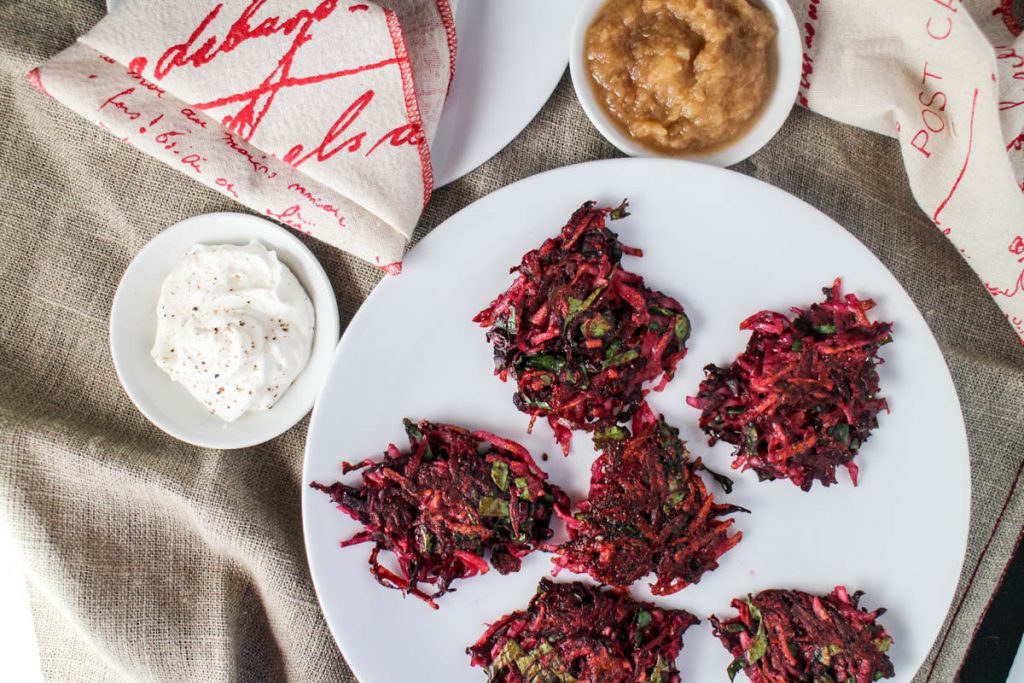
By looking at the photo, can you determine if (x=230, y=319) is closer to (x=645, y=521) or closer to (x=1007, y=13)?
(x=645, y=521)

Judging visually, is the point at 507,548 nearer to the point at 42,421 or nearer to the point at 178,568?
the point at 178,568

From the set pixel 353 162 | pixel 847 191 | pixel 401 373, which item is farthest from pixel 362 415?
pixel 847 191

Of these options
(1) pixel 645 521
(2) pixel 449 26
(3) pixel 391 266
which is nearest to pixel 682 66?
(2) pixel 449 26

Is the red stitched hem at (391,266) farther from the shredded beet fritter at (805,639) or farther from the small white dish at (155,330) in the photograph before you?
the shredded beet fritter at (805,639)

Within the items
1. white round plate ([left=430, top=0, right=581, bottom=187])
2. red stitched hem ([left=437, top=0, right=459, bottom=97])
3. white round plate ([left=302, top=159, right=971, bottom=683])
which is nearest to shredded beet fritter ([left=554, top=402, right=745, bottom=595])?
white round plate ([left=302, top=159, right=971, bottom=683])

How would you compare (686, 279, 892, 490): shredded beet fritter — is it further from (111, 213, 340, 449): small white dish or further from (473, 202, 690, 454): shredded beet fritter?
(111, 213, 340, 449): small white dish

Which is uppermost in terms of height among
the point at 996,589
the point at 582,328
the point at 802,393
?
the point at 802,393

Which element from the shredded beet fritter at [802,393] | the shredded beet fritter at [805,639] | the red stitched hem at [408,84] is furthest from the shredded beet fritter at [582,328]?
the shredded beet fritter at [805,639]
